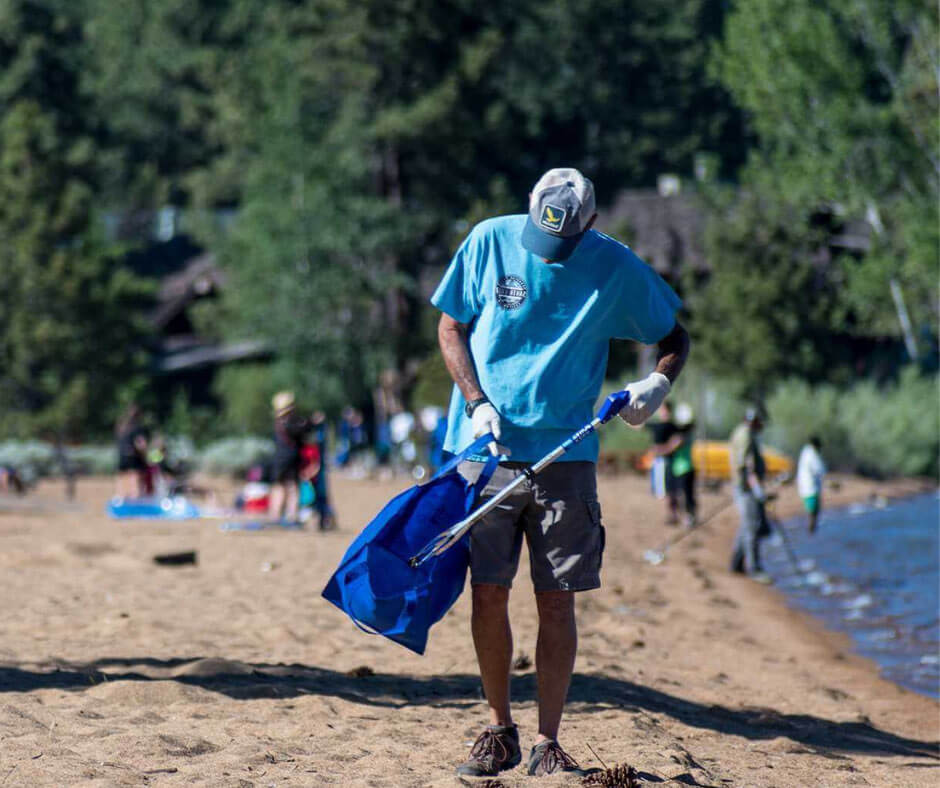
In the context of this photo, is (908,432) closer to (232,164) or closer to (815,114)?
(815,114)

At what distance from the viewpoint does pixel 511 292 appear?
5762 millimetres

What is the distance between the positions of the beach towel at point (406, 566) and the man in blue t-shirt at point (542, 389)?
11 cm

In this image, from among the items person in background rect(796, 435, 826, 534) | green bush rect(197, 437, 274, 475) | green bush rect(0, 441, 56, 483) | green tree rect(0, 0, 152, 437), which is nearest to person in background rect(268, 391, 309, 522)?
person in background rect(796, 435, 826, 534)

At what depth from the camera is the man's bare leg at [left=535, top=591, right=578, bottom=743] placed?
582 centimetres

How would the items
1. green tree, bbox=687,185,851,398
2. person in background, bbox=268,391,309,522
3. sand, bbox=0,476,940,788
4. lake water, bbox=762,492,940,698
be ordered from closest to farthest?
sand, bbox=0,476,940,788 < lake water, bbox=762,492,940,698 < person in background, bbox=268,391,309,522 < green tree, bbox=687,185,851,398

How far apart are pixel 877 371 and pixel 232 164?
80.8ft

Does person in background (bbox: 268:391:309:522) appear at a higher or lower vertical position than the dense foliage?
lower

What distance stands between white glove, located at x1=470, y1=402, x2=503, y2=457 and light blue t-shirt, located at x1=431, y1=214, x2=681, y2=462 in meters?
0.13

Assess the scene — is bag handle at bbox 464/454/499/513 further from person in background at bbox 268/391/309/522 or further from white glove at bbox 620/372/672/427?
person in background at bbox 268/391/309/522

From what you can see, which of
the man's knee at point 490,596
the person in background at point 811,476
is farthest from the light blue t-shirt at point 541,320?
the person in background at point 811,476

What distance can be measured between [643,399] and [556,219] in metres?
0.70

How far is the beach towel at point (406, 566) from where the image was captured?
5.82 m

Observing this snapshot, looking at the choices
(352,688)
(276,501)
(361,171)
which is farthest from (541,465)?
(361,171)

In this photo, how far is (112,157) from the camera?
211ft
